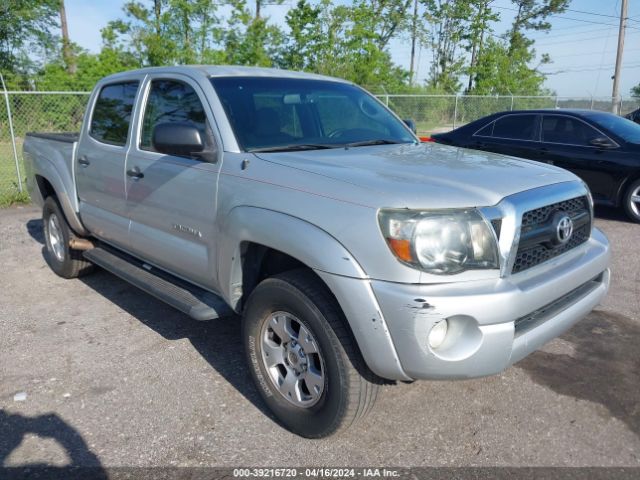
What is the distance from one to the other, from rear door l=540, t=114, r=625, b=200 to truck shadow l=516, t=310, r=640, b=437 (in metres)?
4.12

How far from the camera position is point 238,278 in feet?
10.4

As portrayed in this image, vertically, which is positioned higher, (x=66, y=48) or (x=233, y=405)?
(x=66, y=48)

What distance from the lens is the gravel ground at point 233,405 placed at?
2809mm

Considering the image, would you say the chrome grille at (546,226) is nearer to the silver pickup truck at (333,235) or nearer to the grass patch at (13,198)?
the silver pickup truck at (333,235)

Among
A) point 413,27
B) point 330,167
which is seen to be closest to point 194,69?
point 330,167

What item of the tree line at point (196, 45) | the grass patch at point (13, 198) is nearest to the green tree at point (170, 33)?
the tree line at point (196, 45)

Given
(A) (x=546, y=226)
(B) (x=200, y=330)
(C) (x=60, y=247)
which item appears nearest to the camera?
(A) (x=546, y=226)

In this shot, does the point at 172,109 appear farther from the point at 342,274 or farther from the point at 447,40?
the point at 447,40

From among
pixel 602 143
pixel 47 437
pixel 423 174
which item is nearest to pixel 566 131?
pixel 602 143

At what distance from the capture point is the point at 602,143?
26.0 ft

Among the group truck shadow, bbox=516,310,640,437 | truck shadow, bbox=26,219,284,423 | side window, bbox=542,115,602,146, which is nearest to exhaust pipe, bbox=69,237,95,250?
truck shadow, bbox=26,219,284,423

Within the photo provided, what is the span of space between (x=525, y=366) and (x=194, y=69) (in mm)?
3030

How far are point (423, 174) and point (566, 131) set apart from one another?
6590 mm

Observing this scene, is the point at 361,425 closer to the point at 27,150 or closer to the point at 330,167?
the point at 330,167
